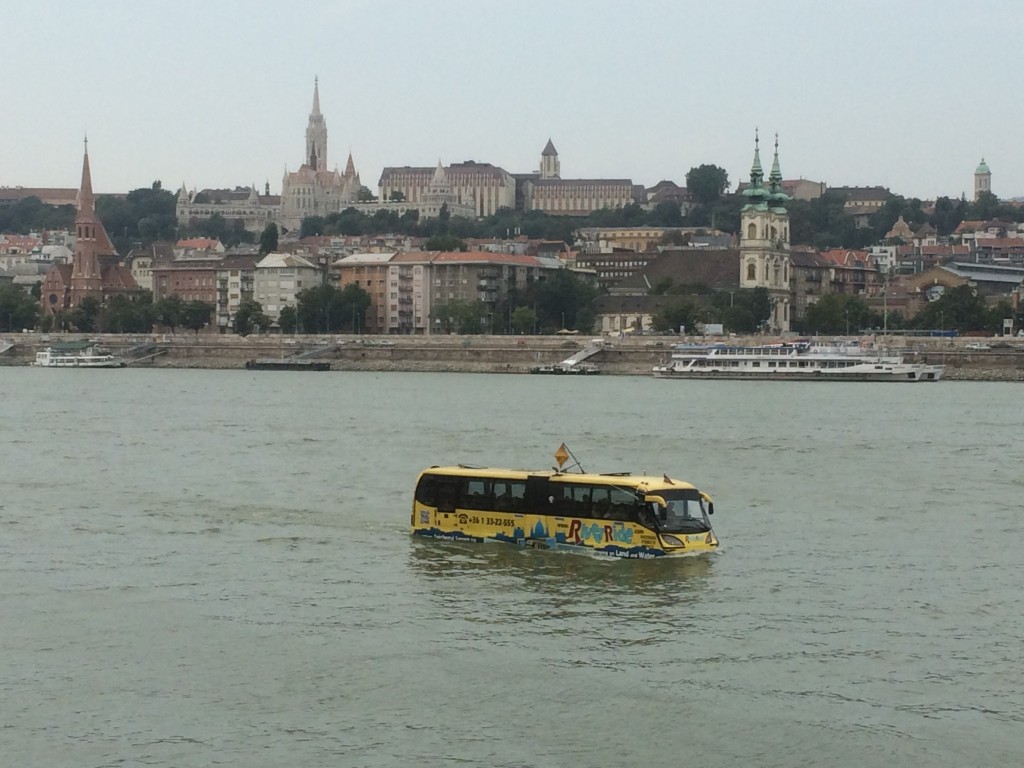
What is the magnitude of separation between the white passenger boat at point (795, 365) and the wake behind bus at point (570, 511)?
6448 cm

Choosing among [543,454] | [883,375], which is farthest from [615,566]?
[883,375]

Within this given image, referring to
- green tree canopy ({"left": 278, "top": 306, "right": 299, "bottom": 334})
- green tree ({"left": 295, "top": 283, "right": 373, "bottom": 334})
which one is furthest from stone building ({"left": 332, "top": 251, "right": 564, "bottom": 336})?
green tree canopy ({"left": 278, "top": 306, "right": 299, "bottom": 334})

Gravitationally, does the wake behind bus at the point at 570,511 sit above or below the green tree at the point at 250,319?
below

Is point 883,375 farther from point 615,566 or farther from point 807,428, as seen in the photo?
point 615,566

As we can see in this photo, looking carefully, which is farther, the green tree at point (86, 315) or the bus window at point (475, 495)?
the green tree at point (86, 315)

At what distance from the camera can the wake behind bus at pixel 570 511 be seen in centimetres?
2164

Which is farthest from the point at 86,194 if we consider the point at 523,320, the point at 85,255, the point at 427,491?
the point at 427,491

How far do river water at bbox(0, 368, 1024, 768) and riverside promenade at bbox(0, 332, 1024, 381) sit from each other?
185 feet

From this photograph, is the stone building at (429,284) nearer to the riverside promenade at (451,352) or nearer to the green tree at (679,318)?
the green tree at (679,318)

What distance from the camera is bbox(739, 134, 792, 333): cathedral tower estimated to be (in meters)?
133

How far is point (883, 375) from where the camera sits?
8575 centimetres

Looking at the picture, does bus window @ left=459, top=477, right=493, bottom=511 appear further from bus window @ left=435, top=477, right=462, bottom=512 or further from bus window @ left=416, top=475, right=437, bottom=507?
bus window @ left=416, top=475, right=437, bottom=507

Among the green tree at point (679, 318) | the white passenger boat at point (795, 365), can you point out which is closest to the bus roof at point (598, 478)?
the white passenger boat at point (795, 365)

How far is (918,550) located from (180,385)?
2340 inches
